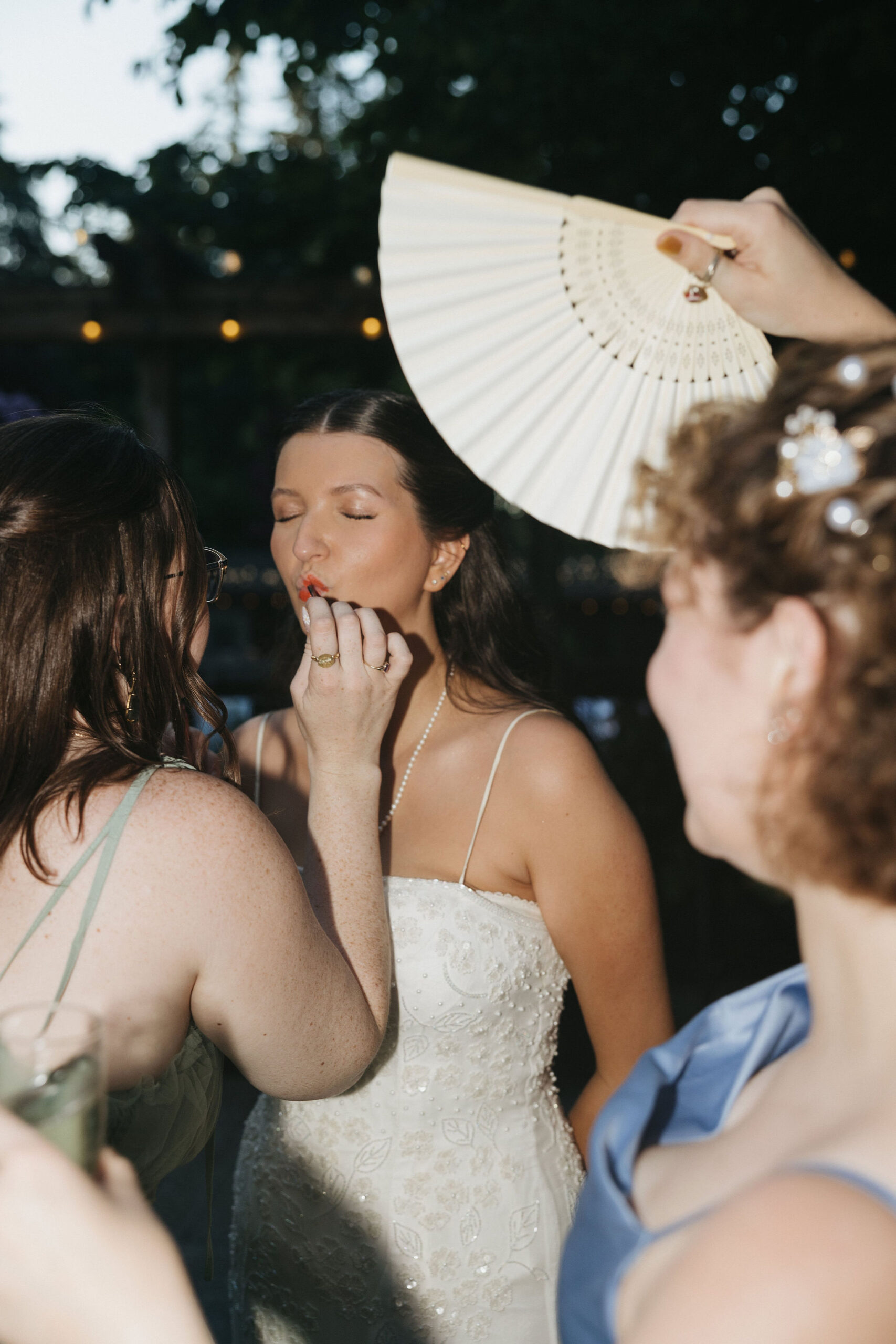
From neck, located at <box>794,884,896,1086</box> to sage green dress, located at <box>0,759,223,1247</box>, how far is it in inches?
32.7

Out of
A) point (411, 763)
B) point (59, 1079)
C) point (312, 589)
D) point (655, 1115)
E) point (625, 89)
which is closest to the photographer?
point (59, 1079)

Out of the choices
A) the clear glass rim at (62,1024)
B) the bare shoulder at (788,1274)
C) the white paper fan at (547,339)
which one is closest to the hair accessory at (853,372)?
the white paper fan at (547,339)

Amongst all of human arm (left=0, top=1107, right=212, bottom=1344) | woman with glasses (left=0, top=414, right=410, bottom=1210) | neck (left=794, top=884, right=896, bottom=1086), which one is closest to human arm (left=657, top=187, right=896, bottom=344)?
neck (left=794, top=884, right=896, bottom=1086)

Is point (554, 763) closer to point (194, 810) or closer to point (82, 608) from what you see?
point (194, 810)

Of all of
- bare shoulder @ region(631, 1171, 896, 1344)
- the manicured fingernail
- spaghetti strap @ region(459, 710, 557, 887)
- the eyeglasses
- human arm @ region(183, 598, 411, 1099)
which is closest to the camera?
bare shoulder @ region(631, 1171, 896, 1344)

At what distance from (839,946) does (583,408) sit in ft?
2.53

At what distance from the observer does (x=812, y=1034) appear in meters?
1.00

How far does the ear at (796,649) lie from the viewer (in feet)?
2.74

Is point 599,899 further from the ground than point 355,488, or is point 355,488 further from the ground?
point 355,488

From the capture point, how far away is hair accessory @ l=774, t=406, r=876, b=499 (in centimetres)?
82

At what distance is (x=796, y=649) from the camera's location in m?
0.85

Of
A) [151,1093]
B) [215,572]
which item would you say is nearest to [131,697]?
[215,572]

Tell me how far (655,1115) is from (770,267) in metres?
1.03

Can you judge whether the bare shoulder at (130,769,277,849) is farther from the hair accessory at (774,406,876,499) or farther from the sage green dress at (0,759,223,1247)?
the hair accessory at (774,406,876,499)
